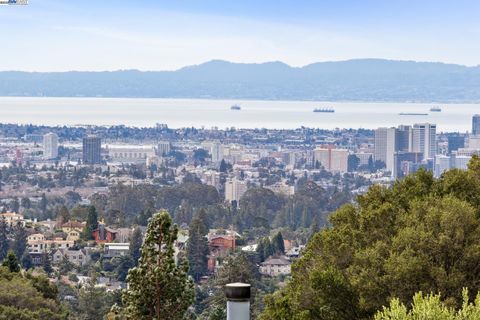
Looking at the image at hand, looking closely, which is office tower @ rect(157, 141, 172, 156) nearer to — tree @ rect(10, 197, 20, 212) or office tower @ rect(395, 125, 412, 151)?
office tower @ rect(395, 125, 412, 151)

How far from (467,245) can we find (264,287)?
68.6 ft

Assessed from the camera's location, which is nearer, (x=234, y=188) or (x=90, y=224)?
(x=90, y=224)

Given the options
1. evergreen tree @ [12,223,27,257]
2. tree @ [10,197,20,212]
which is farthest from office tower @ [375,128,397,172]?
evergreen tree @ [12,223,27,257]

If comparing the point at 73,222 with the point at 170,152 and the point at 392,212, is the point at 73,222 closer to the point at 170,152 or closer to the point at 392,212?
the point at 392,212

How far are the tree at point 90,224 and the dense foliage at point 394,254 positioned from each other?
2994cm

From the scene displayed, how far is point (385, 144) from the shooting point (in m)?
94.6

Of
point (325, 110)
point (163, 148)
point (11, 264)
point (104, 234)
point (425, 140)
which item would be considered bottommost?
point (104, 234)

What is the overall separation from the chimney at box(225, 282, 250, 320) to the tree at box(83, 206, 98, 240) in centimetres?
3629

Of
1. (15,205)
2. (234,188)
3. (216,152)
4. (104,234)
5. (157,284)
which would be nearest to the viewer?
(157,284)

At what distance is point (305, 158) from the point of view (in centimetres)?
9650

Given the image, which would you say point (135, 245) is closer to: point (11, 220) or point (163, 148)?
point (11, 220)

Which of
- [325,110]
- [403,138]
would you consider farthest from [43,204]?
[325,110]

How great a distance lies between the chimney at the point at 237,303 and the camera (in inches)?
184

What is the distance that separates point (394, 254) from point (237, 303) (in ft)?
15.9
